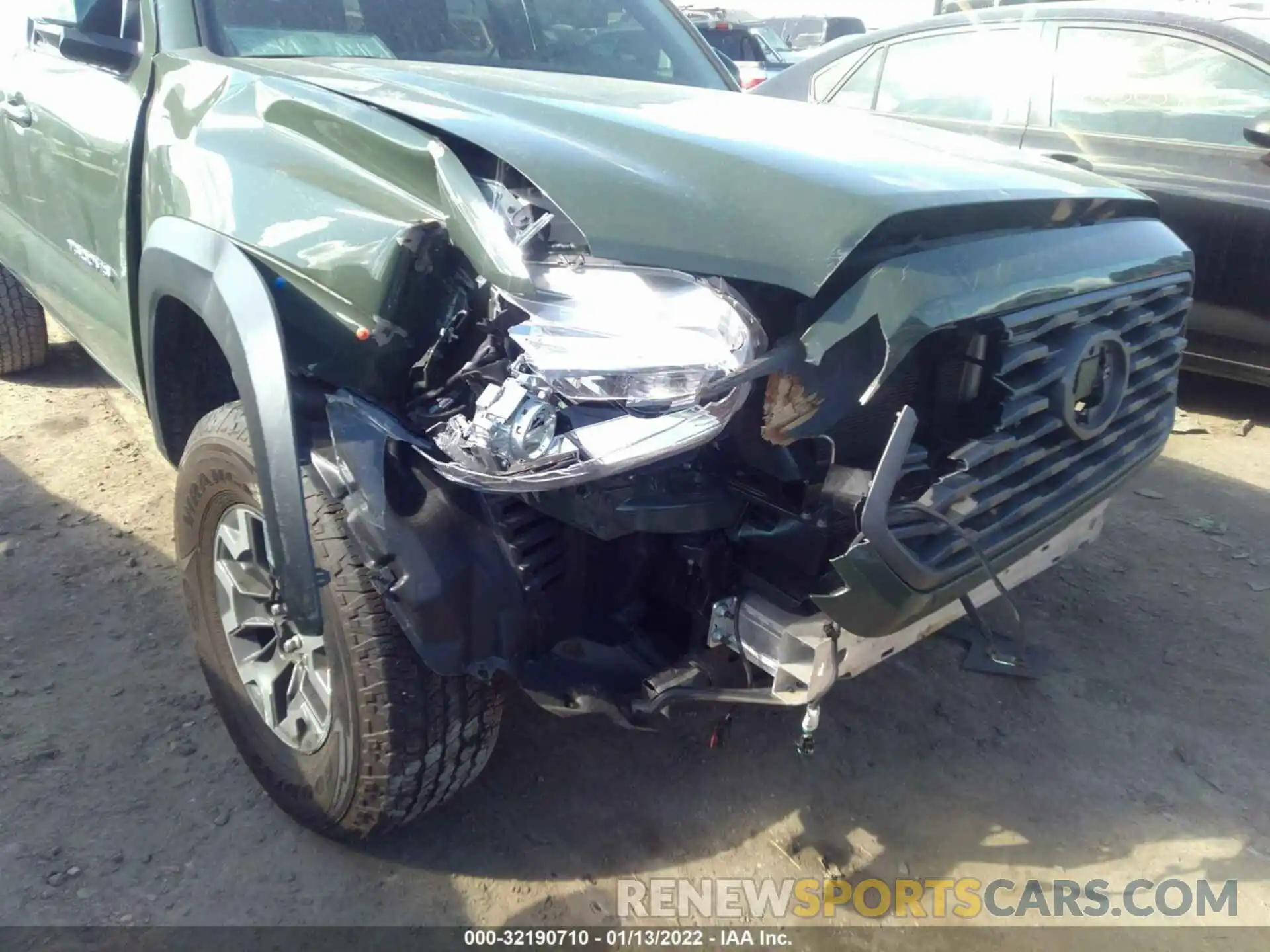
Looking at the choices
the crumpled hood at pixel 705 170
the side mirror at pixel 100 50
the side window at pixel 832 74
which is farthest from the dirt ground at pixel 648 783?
the side window at pixel 832 74

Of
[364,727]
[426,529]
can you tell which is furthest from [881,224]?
[364,727]

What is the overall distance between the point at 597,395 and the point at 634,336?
0.12 meters

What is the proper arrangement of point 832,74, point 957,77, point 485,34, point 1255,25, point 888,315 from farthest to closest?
point 832,74 < point 957,77 < point 1255,25 < point 485,34 < point 888,315

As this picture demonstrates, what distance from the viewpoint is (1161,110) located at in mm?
4352

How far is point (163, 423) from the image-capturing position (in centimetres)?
263

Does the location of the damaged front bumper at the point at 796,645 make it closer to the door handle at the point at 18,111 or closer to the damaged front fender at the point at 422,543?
the damaged front fender at the point at 422,543

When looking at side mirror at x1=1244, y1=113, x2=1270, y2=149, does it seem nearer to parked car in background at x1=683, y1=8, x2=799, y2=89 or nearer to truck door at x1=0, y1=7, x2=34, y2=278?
truck door at x1=0, y1=7, x2=34, y2=278

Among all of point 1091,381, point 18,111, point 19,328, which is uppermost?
point 18,111

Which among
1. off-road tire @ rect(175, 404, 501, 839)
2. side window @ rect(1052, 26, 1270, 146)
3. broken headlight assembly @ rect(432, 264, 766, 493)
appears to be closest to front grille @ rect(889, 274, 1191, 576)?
broken headlight assembly @ rect(432, 264, 766, 493)

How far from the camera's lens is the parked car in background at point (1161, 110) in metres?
4.15

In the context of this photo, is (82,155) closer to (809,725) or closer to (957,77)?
(809,725)

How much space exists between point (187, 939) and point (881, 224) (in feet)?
6.35

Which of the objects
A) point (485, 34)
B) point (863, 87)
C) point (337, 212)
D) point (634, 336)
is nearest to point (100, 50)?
point (485, 34)

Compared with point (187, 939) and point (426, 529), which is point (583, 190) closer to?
point (426, 529)
